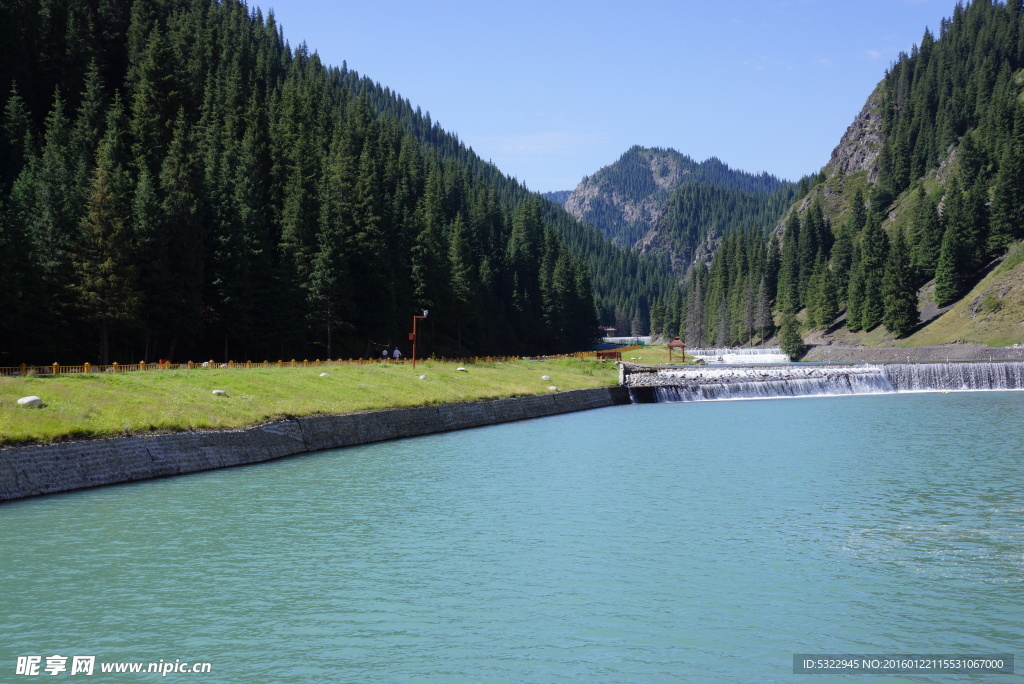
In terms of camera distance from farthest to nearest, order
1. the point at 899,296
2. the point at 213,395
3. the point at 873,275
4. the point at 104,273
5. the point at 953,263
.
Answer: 1. the point at 873,275
2. the point at 899,296
3. the point at 953,263
4. the point at 104,273
5. the point at 213,395

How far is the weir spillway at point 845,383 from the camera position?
284 ft

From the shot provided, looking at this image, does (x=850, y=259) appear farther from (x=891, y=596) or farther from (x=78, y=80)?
(x=891, y=596)

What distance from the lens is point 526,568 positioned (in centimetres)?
2130

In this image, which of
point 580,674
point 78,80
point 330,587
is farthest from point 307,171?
point 580,674

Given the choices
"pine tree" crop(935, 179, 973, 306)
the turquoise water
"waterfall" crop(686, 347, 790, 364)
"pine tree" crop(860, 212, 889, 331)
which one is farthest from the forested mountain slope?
"pine tree" crop(935, 179, 973, 306)

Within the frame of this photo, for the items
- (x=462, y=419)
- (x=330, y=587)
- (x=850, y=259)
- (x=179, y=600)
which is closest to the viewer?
(x=179, y=600)

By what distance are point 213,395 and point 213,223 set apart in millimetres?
35086

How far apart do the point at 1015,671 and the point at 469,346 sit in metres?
108

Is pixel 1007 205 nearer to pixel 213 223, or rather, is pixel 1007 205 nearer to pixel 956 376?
pixel 956 376

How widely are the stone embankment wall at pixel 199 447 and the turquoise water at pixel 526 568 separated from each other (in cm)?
103

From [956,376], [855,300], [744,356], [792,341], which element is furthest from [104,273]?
[855,300]

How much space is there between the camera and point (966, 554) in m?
21.8

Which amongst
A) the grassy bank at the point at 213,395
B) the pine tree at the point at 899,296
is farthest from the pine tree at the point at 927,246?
the grassy bank at the point at 213,395

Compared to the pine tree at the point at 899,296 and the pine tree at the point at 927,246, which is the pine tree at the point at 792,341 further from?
the pine tree at the point at 927,246
